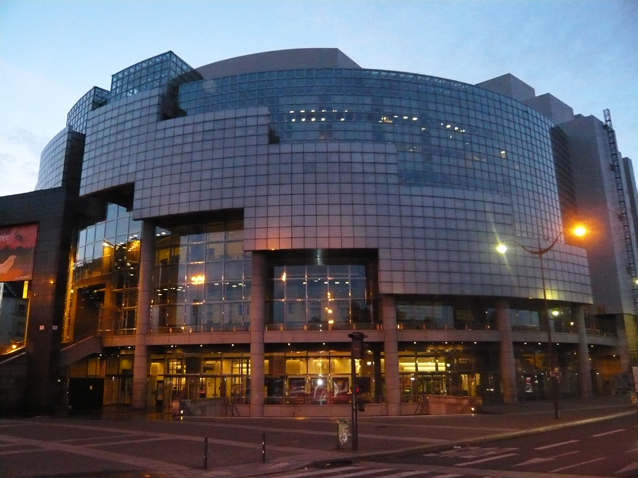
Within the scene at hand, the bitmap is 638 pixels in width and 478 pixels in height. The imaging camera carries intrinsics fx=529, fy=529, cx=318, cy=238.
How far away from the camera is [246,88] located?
58312 millimetres

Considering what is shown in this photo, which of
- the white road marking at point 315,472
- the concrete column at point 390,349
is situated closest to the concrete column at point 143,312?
the concrete column at point 390,349

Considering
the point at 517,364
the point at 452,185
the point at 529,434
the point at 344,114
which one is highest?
the point at 344,114

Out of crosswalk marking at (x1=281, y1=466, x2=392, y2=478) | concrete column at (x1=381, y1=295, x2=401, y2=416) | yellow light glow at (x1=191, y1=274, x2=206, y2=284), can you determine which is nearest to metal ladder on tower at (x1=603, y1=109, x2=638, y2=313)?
concrete column at (x1=381, y1=295, x2=401, y2=416)

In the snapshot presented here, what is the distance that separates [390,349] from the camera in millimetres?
49000

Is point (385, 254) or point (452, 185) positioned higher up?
point (452, 185)

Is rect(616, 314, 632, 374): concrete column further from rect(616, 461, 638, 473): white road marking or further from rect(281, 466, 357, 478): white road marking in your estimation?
rect(281, 466, 357, 478): white road marking

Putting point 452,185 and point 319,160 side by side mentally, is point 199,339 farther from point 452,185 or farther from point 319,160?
point 452,185

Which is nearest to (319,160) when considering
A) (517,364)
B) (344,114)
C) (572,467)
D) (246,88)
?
(344,114)

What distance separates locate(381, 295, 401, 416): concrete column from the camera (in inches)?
1880

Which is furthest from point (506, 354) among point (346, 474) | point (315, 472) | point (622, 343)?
point (346, 474)

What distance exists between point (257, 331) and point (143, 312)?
12621 mm

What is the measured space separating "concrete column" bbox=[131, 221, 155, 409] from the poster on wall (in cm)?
1389

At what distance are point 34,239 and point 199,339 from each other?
23.9 meters

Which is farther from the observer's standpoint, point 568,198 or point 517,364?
point 568,198
